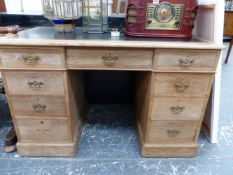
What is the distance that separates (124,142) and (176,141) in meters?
0.33

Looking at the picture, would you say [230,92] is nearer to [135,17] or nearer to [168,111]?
[168,111]

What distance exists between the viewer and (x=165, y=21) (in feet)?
3.32

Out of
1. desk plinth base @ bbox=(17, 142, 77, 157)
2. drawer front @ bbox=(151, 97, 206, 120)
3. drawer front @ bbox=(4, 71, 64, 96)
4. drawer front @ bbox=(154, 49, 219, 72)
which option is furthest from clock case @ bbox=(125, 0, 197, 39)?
desk plinth base @ bbox=(17, 142, 77, 157)

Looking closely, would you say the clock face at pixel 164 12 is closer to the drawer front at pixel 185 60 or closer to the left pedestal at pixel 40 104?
the drawer front at pixel 185 60

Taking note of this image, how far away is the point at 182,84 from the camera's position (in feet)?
3.23

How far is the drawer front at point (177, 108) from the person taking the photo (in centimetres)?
103

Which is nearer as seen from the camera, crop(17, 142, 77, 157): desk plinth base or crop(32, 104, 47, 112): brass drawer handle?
crop(32, 104, 47, 112): brass drawer handle

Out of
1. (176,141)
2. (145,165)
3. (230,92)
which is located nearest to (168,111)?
(176,141)

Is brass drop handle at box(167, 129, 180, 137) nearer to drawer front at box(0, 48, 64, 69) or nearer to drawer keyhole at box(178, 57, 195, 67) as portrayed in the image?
drawer keyhole at box(178, 57, 195, 67)

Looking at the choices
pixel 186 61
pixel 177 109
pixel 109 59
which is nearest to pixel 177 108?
pixel 177 109

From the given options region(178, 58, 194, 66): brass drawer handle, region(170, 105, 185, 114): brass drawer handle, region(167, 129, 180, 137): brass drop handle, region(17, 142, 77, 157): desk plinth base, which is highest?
region(178, 58, 194, 66): brass drawer handle

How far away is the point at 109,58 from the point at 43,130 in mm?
553

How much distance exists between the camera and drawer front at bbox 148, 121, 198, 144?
3.59 feet

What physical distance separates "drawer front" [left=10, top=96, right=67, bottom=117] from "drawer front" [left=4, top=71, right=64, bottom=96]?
0.03 m
